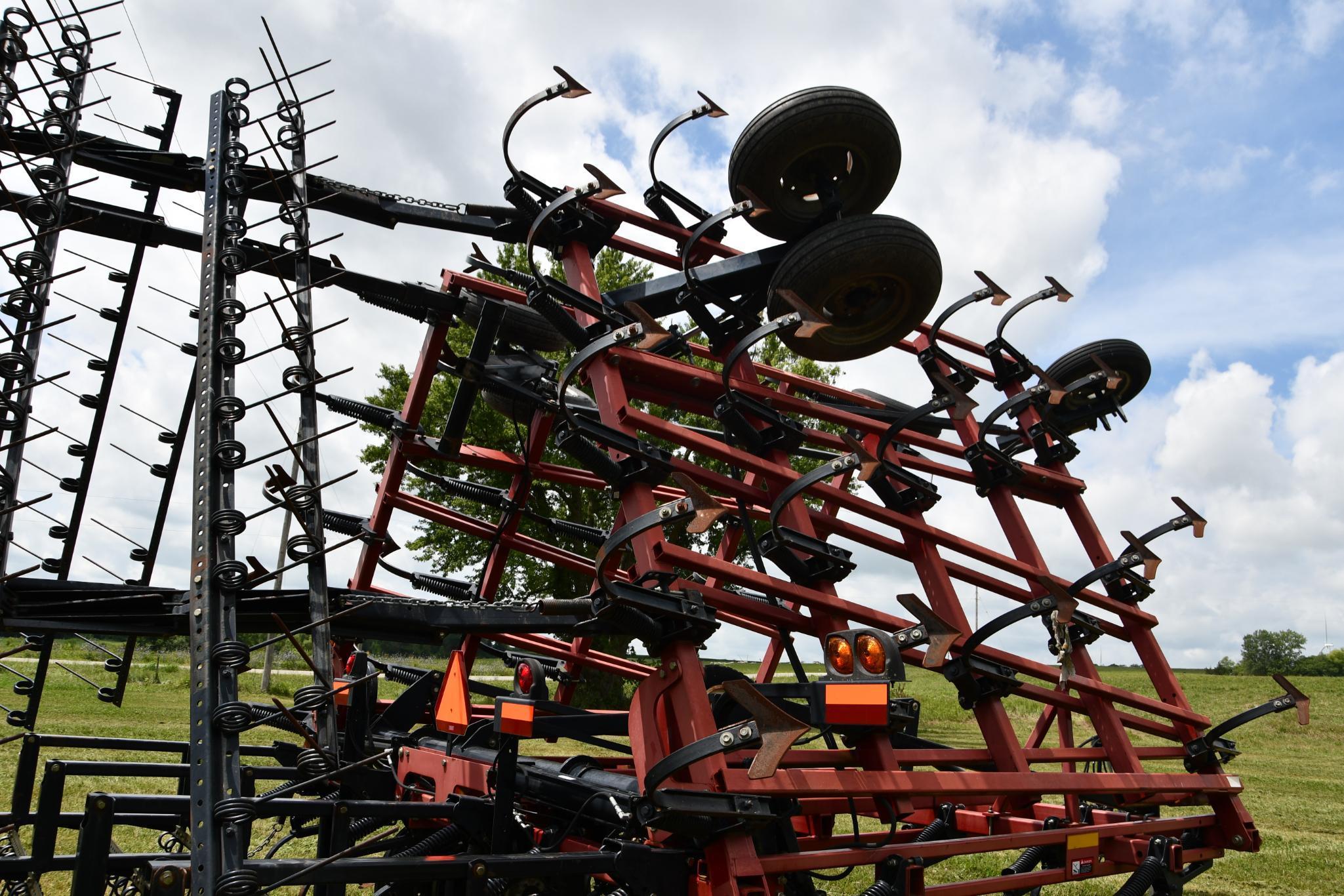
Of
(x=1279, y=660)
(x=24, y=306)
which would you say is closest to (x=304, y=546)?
(x=24, y=306)

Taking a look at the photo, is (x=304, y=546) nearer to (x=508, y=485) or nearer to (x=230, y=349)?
(x=230, y=349)

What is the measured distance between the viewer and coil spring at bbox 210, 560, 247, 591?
344 cm

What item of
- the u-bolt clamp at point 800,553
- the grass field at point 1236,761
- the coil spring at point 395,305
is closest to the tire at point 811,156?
the u-bolt clamp at point 800,553

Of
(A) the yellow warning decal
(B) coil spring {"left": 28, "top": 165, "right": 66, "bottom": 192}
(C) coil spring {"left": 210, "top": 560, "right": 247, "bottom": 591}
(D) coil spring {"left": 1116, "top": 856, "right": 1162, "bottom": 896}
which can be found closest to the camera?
(C) coil spring {"left": 210, "top": 560, "right": 247, "bottom": 591}

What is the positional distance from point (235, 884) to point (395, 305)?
4029 millimetres

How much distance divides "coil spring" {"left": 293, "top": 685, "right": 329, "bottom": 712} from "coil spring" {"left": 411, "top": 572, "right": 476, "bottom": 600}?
345cm

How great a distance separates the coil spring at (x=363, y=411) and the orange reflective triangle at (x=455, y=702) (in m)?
2.23

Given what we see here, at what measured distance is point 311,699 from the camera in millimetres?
3555

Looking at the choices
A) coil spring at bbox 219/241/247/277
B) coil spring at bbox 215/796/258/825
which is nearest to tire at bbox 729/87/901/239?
coil spring at bbox 219/241/247/277

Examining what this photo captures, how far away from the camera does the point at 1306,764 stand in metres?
16.2

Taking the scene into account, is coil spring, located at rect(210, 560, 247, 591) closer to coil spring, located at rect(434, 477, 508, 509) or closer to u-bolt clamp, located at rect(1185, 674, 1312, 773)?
coil spring, located at rect(434, 477, 508, 509)

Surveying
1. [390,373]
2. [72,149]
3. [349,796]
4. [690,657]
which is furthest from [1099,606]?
[390,373]

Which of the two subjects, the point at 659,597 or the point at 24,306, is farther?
the point at 24,306

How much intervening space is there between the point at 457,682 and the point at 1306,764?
648 inches
